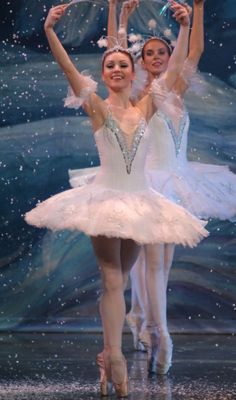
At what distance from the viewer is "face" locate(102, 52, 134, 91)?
384 centimetres

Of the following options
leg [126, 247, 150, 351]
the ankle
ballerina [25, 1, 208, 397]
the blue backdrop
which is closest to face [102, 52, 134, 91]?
ballerina [25, 1, 208, 397]

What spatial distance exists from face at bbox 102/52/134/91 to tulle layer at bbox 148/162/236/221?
79 centimetres

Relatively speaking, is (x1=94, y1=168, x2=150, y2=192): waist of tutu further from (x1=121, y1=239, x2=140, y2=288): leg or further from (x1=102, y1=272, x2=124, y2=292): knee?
(x1=102, y1=272, x2=124, y2=292): knee

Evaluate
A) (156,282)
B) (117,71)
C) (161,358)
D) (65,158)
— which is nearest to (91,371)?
(161,358)

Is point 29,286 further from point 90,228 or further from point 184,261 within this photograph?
point 90,228

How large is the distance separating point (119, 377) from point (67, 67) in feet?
3.79

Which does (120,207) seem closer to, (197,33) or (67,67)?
(67,67)

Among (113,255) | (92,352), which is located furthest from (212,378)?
(92,352)

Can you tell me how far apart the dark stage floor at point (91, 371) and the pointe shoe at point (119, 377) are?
4cm

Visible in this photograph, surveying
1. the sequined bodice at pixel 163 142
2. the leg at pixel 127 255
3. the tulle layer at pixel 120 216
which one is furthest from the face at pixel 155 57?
the leg at pixel 127 255

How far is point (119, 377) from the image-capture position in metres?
3.46

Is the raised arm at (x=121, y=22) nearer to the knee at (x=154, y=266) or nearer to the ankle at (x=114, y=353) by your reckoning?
the knee at (x=154, y=266)

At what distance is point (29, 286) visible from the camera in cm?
618

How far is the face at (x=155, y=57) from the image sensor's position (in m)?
4.61
